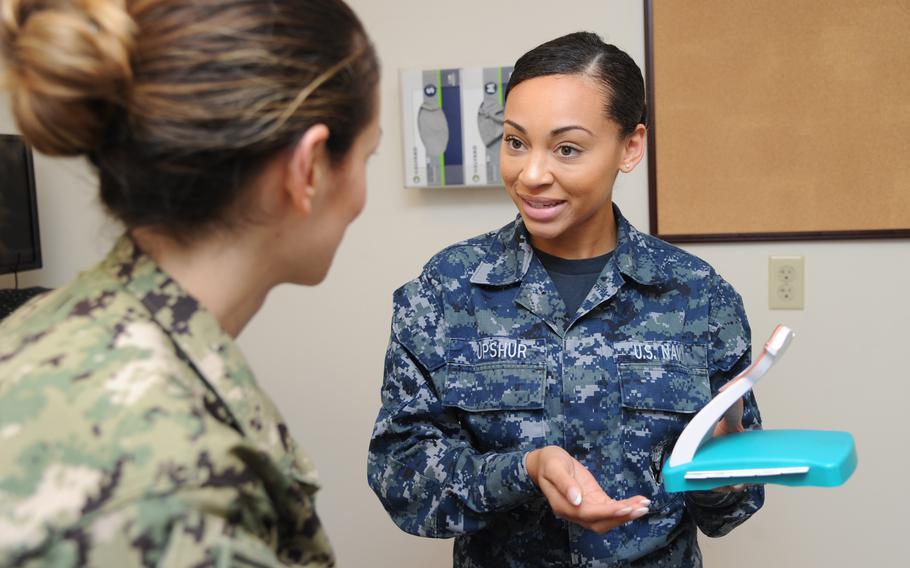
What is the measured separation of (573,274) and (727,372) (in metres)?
0.29

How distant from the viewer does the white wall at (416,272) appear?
6.54ft

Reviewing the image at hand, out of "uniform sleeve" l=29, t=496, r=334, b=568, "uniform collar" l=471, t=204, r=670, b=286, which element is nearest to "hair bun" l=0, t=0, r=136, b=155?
"uniform sleeve" l=29, t=496, r=334, b=568

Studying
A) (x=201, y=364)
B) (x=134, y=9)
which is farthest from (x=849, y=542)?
(x=134, y=9)

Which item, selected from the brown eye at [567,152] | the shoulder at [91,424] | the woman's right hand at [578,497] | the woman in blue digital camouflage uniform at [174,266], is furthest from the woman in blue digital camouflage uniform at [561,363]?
the shoulder at [91,424]

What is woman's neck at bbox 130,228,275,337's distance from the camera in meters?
0.73

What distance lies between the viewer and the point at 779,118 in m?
1.95

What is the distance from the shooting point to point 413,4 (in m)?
2.12

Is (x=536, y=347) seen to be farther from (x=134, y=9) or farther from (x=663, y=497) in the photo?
(x=134, y=9)

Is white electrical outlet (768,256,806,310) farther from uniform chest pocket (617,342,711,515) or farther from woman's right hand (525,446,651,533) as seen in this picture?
woman's right hand (525,446,651,533)

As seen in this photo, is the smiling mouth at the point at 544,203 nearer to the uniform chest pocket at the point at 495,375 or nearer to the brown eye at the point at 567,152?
the brown eye at the point at 567,152

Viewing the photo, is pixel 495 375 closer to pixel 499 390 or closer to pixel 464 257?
pixel 499 390

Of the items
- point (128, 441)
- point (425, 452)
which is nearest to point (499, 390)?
point (425, 452)

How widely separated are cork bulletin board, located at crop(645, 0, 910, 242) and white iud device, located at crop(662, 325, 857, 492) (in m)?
0.97

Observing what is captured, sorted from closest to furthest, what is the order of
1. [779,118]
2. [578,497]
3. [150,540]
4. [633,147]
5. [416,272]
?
[150,540], [578,497], [633,147], [779,118], [416,272]
